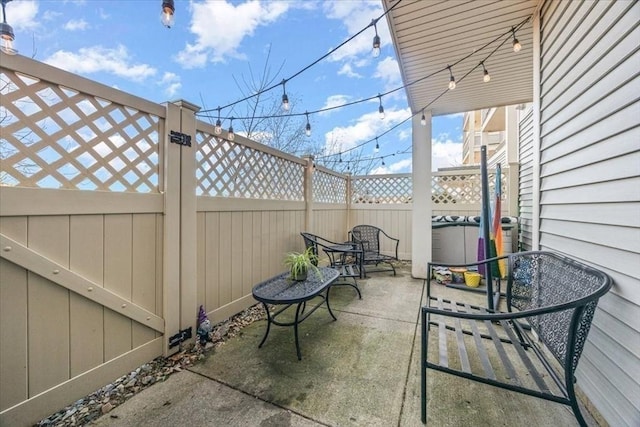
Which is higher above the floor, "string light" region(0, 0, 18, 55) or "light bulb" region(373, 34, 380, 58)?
"light bulb" region(373, 34, 380, 58)

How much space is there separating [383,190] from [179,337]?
15.0ft

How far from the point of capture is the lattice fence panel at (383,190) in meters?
5.41

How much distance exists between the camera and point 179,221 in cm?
205

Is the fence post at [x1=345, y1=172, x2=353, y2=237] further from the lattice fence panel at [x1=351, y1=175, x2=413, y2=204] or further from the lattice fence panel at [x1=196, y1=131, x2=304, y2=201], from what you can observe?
the lattice fence panel at [x1=196, y1=131, x2=304, y2=201]

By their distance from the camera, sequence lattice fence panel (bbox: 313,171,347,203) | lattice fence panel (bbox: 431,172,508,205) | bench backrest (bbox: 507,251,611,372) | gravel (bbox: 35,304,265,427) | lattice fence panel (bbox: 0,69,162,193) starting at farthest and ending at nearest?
lattice fence panel (bbox: 431,172,508,205)
lattice fence panel (bbox: 313,171,347,203)
gravel (bbox: 35,304,265,427)
lattice fence panel (bbox: 0,69,162,193)
bench backrest (bbox: 507,251,611,372)

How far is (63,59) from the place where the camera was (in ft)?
10.2

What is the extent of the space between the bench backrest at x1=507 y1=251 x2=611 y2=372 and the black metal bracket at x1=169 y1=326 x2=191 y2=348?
242 centimetres

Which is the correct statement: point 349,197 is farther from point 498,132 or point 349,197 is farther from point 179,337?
point 498,132

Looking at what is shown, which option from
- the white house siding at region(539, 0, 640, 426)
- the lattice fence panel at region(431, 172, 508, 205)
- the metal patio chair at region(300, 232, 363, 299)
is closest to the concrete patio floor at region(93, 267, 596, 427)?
the white house siding at region(539, 0, 640, 426)

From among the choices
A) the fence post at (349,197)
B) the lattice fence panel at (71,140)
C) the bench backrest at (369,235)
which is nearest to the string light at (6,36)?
the lattice fence panel at (71,140)

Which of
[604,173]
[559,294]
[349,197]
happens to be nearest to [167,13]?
[604,173]

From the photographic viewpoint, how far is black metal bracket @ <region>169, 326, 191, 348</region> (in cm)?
199

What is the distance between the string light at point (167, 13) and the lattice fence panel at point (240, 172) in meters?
0.96

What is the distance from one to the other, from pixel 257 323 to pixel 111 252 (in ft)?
4.77
